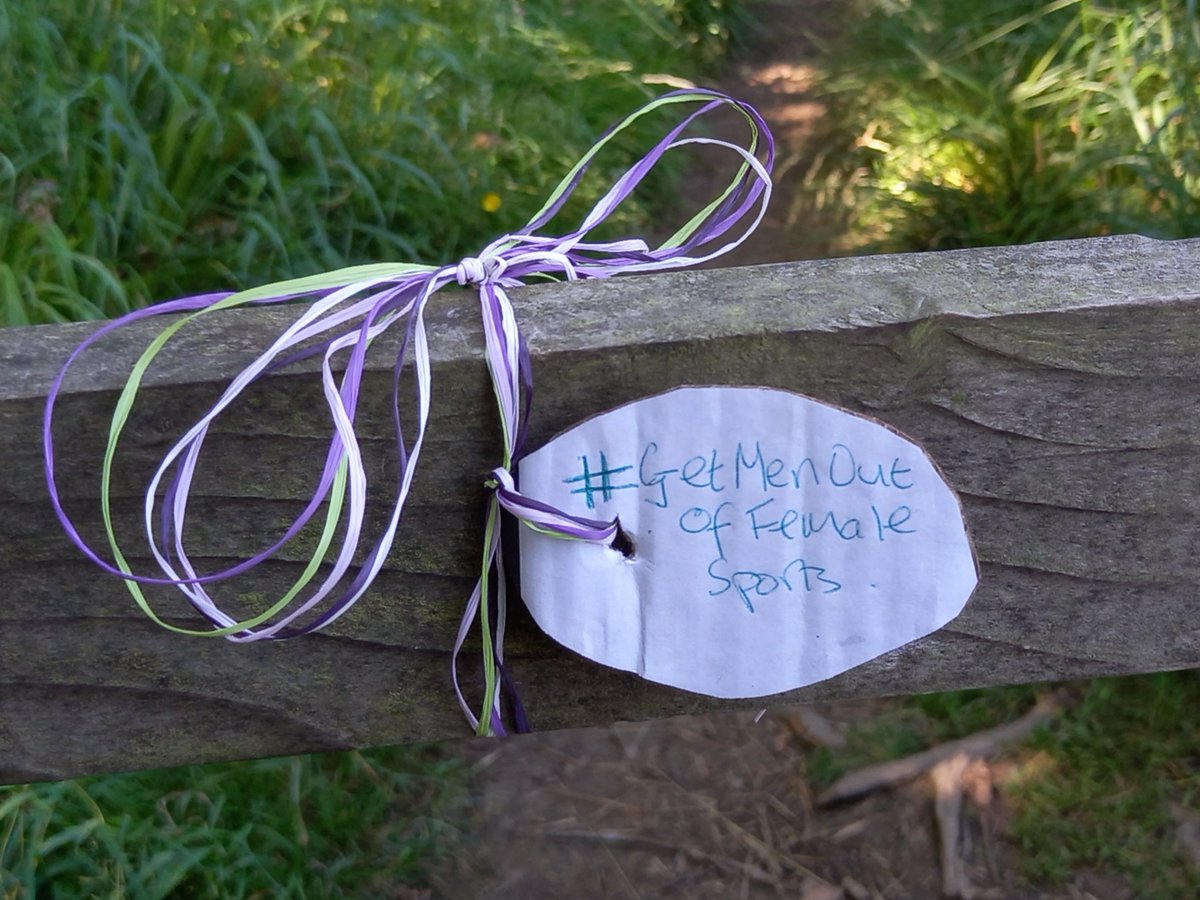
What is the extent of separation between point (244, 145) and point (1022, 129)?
174cm

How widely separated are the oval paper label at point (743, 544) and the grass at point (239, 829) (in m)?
1.10

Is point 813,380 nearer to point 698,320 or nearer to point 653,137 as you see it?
point 698,320

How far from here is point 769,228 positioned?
3.09m

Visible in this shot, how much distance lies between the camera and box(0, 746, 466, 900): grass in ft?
4.54

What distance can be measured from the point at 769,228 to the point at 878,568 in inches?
105

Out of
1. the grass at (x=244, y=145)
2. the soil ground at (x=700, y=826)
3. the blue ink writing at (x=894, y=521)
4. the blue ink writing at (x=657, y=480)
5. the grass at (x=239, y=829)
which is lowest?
the soil ground at (x=700, y=826)

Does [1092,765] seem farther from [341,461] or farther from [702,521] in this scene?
[341,461]

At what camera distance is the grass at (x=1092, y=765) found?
1.72 m

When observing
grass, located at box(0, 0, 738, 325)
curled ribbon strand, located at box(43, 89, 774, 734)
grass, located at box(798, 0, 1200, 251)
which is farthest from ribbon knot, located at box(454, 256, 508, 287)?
grass, located at box(798, 0, 1200, 251)

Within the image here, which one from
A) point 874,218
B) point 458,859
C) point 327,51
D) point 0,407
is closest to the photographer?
point 0,407

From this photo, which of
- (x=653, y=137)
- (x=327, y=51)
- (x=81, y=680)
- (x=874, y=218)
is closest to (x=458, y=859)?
(x=81, y=680)

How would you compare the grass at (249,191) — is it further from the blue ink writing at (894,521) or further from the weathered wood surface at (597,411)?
the blue ink writing at (894,521)

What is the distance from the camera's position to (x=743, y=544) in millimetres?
510

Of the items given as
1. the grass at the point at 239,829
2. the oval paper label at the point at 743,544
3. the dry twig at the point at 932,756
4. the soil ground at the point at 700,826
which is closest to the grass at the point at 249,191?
the grass at the point at 239,829
